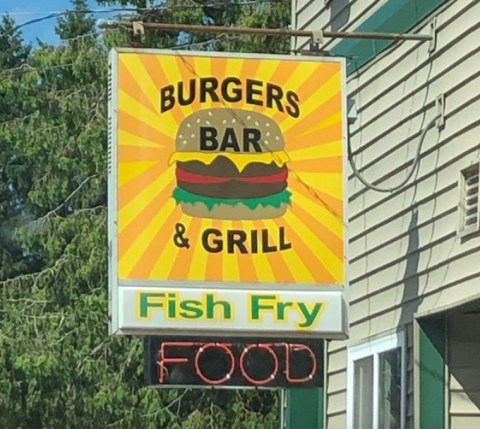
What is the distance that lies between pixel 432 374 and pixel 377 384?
1075 millimetres

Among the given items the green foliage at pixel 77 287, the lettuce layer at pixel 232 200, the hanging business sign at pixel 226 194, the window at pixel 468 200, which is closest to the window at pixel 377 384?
the window at pixel 468 200

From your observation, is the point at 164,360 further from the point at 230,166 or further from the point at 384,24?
the point at 384,24

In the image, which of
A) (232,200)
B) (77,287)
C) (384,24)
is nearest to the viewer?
(232,200)

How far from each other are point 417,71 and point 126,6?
1403cm

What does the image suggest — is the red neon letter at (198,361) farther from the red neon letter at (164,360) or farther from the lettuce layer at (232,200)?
the lettuce layer at (232,200)

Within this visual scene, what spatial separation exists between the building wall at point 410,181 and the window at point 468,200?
0.05m

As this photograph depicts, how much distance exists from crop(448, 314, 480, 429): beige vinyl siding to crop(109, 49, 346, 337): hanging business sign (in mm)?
1184

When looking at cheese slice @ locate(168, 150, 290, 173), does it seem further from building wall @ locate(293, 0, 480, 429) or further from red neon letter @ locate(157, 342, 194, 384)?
red neon letter @ locate(157, 342, 194, 384)

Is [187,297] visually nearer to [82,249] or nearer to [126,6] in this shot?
[82,249]

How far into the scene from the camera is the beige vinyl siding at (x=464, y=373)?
897cm

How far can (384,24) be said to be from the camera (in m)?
10.2

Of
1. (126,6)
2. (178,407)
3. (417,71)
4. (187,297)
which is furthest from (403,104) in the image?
(126,6)

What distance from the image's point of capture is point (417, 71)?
31.6 ft

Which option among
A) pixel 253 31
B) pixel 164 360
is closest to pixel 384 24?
pixel 253 31
